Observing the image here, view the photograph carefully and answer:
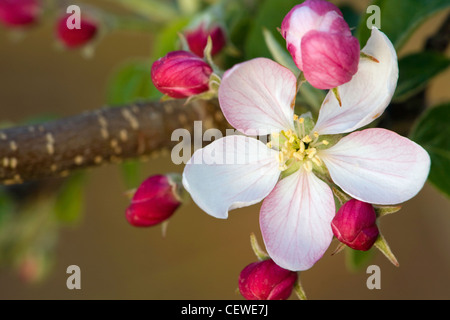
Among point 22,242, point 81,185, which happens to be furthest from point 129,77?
point 22,242

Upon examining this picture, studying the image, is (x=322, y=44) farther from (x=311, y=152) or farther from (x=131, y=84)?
(x=131, y=84)

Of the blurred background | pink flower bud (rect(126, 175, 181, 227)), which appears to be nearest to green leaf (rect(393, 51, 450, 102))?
pink flower bud (rect(126, 175, 181, 227))

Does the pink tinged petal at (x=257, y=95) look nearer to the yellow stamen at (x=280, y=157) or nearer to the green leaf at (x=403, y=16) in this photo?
the yellow stamen at (x=280, y=157)

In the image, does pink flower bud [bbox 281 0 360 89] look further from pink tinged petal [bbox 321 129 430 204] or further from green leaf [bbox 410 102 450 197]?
green leaf [bbox 410 102 450 197]

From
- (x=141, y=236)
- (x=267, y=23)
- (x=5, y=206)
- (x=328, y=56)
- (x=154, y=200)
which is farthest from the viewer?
(x=141, y=236)

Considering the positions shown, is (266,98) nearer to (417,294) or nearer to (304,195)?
(304,195)

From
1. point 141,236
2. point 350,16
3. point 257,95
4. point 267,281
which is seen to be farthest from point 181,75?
point 141,236

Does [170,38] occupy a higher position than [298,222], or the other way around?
[170,38]
